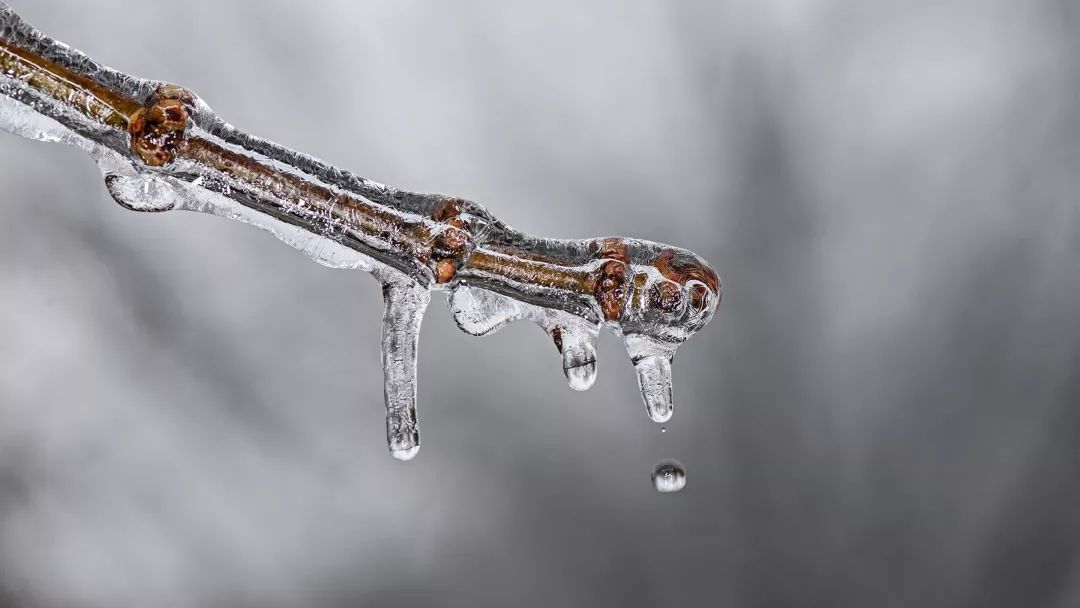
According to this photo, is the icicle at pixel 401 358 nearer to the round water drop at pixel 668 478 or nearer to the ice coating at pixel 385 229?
the ice coating at pixel 385 229

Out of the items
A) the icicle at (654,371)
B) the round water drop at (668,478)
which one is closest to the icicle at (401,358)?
the icicle at (654,371)

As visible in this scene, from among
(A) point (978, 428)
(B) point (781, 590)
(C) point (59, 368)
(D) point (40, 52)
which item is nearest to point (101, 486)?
(C) point (59, 368)

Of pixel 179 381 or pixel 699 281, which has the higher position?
pixel 179 381

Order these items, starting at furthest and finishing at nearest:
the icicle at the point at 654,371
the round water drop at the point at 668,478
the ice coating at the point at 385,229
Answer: the round water drop at the point at 668,478 < the icicle at the point at 654,371 < the ice coating at the point at 385,229

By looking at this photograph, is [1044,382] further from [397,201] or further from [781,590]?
[397,201]

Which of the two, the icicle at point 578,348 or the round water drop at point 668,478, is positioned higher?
the round water drop at point 668,478

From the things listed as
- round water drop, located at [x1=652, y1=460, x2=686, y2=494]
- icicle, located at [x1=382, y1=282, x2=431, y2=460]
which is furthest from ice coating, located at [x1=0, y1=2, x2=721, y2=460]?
round water drop, located at [x1=652, y1=460, x2=686, y2=494]
